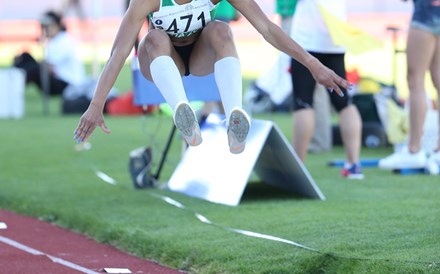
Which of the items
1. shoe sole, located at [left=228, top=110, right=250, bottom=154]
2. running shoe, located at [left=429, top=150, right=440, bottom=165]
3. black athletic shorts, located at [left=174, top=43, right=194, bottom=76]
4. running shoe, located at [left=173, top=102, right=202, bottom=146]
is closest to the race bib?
black athletic shorts, located at [left=174, top=43, right=194, bottom=76]

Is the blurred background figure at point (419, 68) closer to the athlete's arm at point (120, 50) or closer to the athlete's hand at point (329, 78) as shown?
the athlete's hand at point (329, 78)

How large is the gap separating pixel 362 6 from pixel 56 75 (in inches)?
1068

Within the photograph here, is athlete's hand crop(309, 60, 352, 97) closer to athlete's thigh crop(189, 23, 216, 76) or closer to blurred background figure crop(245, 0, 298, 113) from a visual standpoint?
athlete's thigh crop(189, 23, 216, 76)

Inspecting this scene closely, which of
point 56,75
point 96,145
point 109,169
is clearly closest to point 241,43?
point 56,75

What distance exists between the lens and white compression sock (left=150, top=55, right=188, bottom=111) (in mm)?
6324

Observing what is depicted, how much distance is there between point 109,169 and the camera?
32.9 feet

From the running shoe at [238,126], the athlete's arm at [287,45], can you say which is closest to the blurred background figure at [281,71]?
the athlete's arm at [287,45]

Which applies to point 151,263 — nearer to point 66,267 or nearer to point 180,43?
point 66,267

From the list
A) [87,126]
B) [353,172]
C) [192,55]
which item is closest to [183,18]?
[192,55]

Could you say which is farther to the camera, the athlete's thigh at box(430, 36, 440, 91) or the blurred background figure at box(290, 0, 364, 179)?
the athlete's thigh at box(430, 36, 440, 91)

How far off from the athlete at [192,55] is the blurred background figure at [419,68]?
257 cm

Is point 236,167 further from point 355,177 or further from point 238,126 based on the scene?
point 238,126

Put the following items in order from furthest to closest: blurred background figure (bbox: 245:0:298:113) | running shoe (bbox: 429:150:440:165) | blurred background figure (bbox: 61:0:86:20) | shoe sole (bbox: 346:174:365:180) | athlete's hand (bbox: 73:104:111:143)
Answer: blurred background figure (bbox: 61:0:86:20) < running shoe (bbox: 429:150:440:165) < blurred background figure (bbox: 245:0:298:113) < shoe sole (bbox: 346:174:365:180) < athlete's hand (bbox: 73:104:111:143)

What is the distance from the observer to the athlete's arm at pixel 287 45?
6.11 meters
